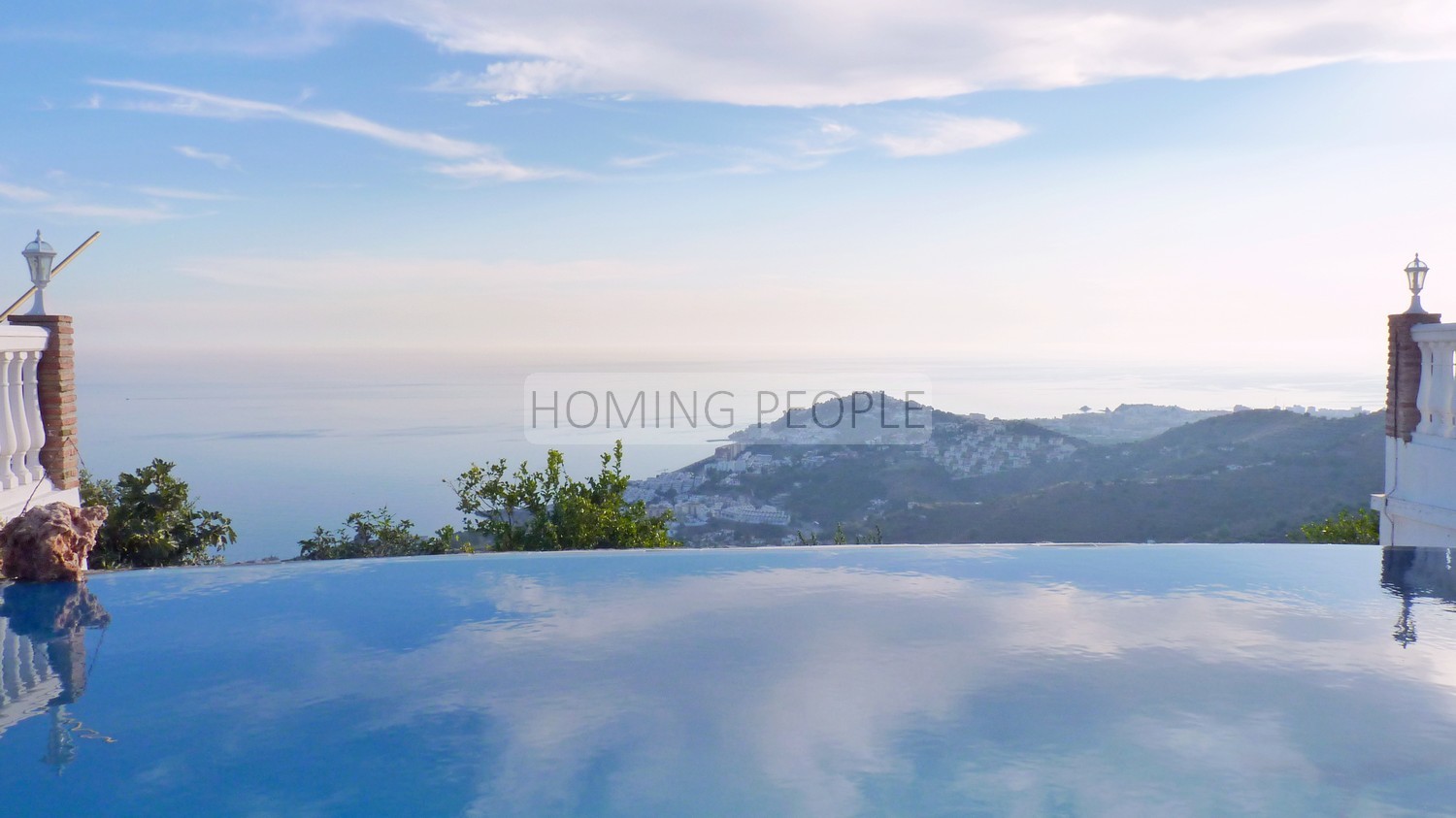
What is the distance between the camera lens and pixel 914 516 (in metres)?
18.1

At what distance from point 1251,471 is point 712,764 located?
19.0 m

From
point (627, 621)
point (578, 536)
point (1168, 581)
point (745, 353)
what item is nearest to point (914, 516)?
point (745, 353)

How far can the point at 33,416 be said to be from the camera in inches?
203

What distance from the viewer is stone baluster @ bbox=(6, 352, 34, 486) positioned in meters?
4.96

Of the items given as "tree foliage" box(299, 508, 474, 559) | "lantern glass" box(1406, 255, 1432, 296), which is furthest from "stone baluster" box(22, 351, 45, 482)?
"lantern glass" box(1406, 255, 1432, 296)

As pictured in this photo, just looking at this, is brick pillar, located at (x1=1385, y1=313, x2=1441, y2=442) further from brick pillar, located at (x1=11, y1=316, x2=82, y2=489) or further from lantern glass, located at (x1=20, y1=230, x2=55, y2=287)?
lantern glass, located at (x1=20, y1=230, x2=55, y2=287)

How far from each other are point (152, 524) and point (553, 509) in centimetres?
332

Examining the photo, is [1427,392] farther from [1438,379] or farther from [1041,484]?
[1041,484]

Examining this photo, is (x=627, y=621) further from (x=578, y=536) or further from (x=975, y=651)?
(x=578, y=536)

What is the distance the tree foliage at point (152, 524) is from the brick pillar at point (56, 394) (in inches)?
83.1

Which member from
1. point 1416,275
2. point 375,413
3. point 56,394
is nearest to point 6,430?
point 56,394

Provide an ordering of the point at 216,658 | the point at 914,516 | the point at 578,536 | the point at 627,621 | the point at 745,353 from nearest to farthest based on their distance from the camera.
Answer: the point at 216,658
the point at 627,621
the point at 578,536
the point at 914,516
the point at 745,353

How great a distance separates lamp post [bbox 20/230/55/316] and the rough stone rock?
1.54 metres

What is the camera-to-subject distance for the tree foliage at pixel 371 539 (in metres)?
8.40
